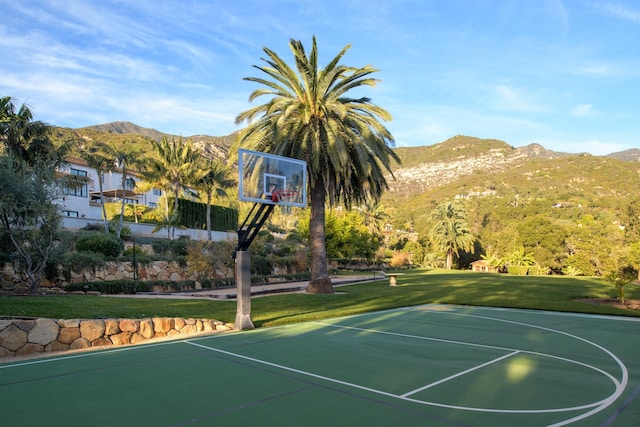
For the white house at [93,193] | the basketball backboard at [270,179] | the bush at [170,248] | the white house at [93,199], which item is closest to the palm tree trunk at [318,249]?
the basketball backboard at [270,179]

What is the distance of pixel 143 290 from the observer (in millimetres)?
21906

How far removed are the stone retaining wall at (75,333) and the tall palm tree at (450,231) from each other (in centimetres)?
5633

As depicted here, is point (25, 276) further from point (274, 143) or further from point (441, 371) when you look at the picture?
point (441, 371)

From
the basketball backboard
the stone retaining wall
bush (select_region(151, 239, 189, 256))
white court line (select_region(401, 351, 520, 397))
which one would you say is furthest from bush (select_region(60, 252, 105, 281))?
white court line (select_region(401, 351, 520, 397))

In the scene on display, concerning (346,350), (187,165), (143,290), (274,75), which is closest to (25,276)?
(143,290)

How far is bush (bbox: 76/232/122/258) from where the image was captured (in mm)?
23556

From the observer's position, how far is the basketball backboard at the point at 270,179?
42.4 feet

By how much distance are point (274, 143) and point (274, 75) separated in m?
3.61

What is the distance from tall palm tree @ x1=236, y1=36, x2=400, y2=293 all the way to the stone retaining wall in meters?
9.88

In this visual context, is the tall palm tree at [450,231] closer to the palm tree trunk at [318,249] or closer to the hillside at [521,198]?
the hillside at [521,198]

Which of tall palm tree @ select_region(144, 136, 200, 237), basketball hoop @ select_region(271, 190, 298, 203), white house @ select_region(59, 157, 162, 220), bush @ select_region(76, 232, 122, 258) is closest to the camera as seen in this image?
basketball hoop @ select_region(271, 190, 298, 203)

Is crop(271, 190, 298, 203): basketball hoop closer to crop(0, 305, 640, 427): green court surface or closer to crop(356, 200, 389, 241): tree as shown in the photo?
crop(0, 305, 640, 427): green court surface

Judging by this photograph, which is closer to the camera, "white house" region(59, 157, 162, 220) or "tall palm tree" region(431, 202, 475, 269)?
"white house" region(59, 157, 162, 220)

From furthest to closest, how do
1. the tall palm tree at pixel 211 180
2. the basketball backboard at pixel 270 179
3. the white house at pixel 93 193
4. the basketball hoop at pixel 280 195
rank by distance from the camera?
the tall palm tree at pixel 211 180 < the white house at pixel 93 193 < the basketball hoop at pixel 280 195 < the basketball backboard at pixel 270 179
